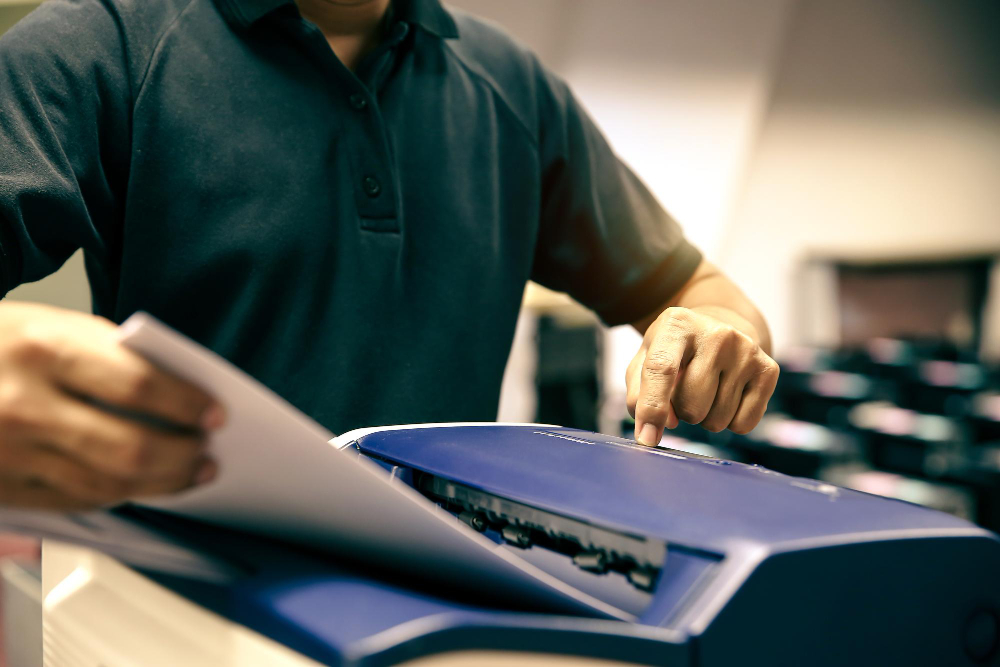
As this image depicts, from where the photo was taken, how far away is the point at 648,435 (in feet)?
1.66

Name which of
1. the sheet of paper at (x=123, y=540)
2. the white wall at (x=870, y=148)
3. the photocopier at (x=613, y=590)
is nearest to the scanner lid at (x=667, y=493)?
the photocopier at (x=613, y=590)

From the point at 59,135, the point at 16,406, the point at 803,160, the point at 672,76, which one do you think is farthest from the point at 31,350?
the point at 803,160

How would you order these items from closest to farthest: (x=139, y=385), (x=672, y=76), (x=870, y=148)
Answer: (x=139, y=385)
(x=672, y=76)
(x=870, y=148)

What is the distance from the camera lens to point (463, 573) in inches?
11.8

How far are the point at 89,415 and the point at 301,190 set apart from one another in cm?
42

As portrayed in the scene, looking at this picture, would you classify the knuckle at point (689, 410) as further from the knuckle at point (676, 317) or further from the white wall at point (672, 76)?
the white wall at point (672, 76)

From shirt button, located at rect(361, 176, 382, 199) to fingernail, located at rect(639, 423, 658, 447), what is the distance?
327mm

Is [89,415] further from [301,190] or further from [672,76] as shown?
[672,76]

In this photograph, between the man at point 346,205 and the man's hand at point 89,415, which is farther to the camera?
the man at point 346,205

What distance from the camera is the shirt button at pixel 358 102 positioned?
68cm

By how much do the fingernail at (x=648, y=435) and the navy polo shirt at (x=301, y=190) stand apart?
0.25 meters

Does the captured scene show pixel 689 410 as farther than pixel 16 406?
Yes

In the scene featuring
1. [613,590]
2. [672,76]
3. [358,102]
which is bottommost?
[613,590]

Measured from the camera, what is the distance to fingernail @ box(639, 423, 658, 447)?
19.9 inches
